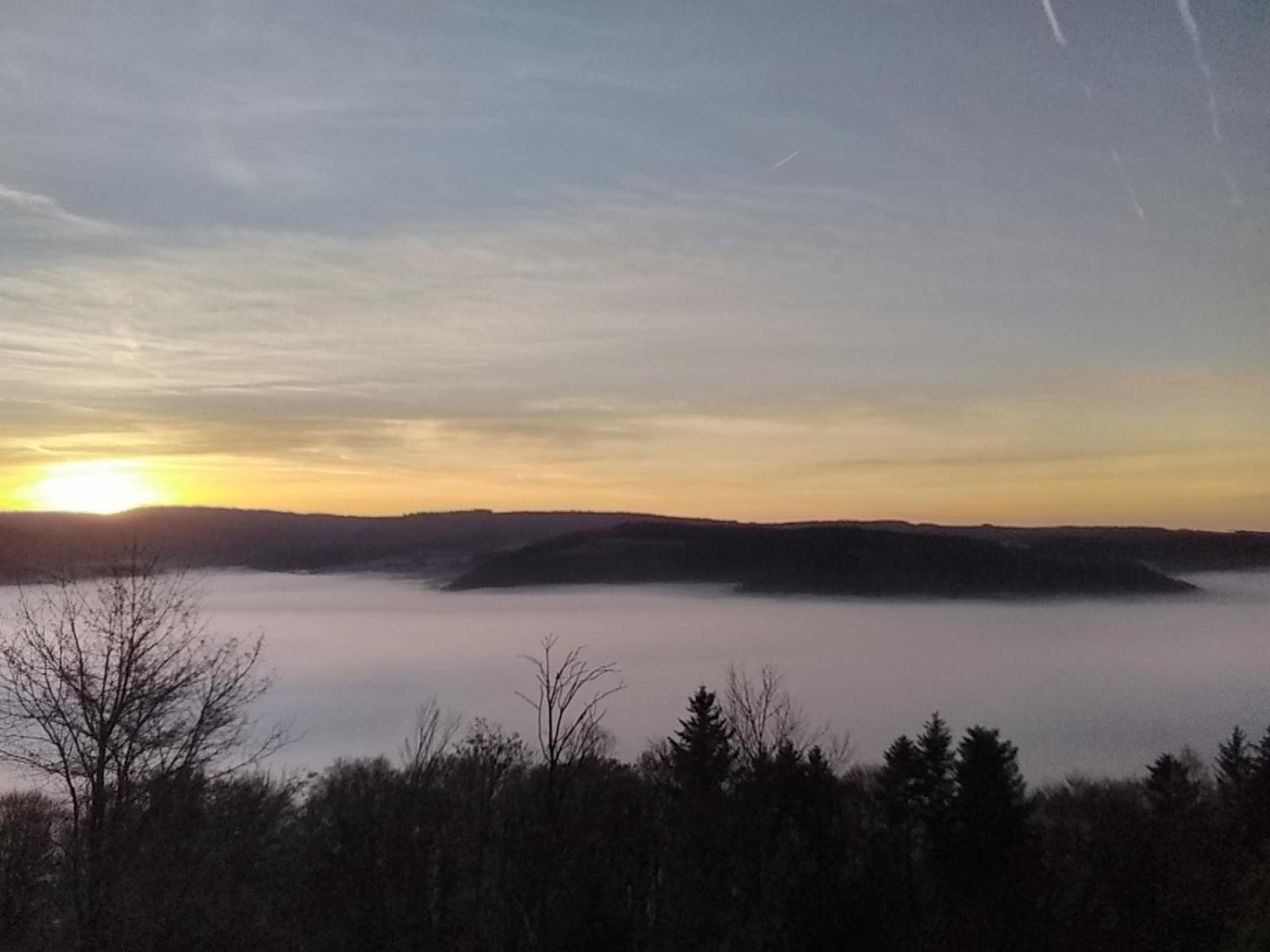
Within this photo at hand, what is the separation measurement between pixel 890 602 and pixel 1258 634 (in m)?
25.5

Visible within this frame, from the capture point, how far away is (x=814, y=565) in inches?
2844

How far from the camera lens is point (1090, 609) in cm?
7525

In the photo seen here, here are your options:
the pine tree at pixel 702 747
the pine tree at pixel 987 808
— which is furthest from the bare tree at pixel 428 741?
the pine tree at pixel 987 808

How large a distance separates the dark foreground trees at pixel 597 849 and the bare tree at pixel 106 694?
6 cm

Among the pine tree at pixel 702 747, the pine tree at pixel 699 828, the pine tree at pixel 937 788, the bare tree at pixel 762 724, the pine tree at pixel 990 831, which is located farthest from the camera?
the pine tree at pixel 702 747

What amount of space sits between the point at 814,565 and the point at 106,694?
204 feet

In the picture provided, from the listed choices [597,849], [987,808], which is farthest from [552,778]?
[987,808]

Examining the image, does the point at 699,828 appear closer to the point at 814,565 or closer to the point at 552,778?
the point at 552,778

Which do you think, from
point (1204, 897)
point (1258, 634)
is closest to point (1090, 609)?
point (1258, 634)

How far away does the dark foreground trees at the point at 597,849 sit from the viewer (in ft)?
44.5

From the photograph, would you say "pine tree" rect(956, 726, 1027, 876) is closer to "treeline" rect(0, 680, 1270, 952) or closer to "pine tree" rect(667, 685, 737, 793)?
"treeline" rect(0, 680, 1270, 952)

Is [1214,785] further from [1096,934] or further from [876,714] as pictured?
[1096,934]

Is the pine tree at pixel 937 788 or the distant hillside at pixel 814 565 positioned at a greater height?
the distant hillside at pixel 814 565

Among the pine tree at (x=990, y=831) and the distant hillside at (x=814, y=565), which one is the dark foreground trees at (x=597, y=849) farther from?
the distant hillside at (x=814, y=565)
